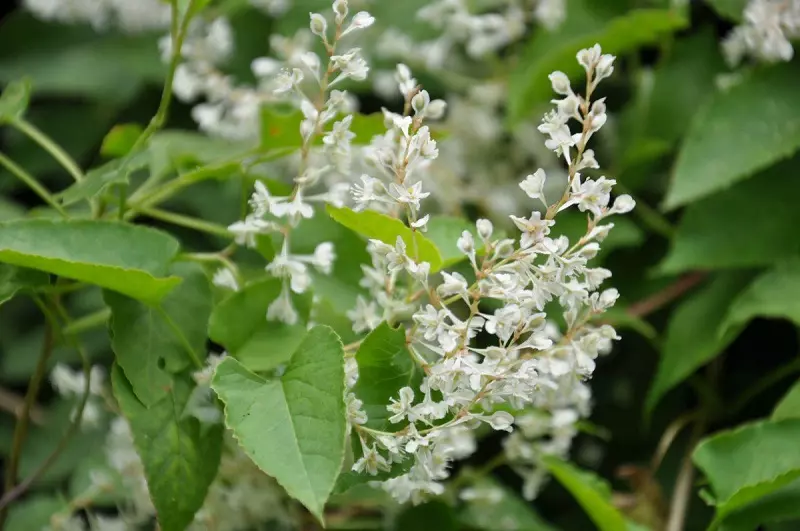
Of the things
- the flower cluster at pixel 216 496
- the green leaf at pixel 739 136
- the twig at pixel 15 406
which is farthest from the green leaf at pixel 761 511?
the twig at pixel 15 406

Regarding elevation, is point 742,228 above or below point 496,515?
above

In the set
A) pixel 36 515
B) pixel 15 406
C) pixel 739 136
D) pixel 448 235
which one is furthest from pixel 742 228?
pixel 15 406

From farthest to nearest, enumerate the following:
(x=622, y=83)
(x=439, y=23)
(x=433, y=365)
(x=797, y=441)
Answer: (x=622, y=83) < (x=439, y=23) < (x=797, y=441) < (x=433, y=365)

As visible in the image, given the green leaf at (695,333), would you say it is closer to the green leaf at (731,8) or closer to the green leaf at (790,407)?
the green leaf at (790,407)

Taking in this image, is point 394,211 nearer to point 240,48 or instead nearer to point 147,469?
point 147,469

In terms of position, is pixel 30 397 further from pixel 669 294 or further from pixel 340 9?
pixel 669 294

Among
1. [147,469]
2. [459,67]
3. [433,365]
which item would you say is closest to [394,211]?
[433,365]
